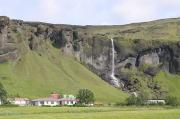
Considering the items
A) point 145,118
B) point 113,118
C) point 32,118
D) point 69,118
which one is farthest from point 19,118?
point 145,118

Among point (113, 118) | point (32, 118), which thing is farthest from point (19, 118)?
point (113, 118)

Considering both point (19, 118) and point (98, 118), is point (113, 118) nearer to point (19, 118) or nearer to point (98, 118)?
point (98, 118)

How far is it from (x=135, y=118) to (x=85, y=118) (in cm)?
1018

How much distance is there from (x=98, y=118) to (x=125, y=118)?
5.93 m

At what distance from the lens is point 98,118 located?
100875 mm

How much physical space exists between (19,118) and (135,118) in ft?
76.1

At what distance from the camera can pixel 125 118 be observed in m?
103

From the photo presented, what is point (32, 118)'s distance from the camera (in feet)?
333

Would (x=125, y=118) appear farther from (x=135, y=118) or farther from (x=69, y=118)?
(x=69, y=118)

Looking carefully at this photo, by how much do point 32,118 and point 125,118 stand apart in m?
18.6

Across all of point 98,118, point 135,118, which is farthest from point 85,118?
point 135,118

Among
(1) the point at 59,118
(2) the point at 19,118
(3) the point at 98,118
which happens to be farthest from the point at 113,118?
(2) the point at 19,118

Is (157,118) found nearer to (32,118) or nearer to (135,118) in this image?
(135,118)

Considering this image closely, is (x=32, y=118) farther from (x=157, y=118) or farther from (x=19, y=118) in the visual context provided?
(x=157, y=118)
